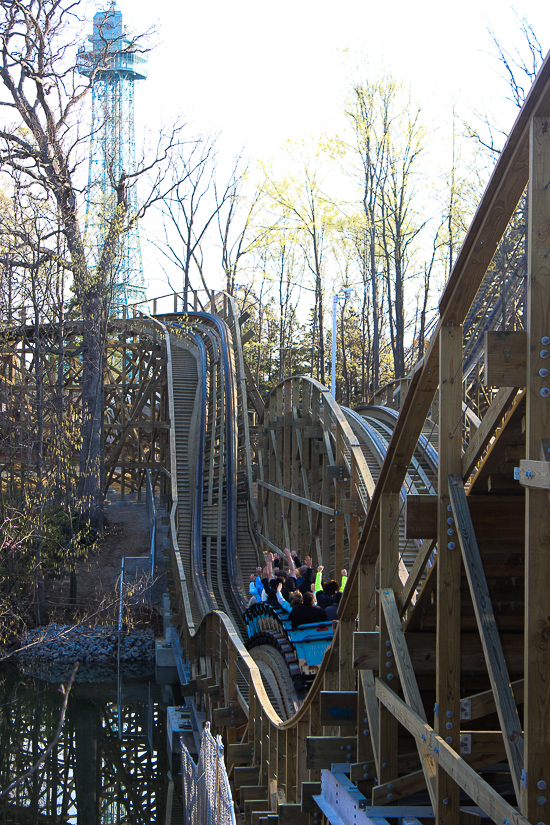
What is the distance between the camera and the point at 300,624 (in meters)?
7.84

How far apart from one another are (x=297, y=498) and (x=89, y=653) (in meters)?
5.12

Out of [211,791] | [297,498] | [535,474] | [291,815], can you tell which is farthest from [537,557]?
[297,498]

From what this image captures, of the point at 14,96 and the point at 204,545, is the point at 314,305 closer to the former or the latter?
the point at 14,96

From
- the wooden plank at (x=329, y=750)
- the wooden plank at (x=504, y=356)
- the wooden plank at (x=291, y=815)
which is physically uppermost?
the wooden plank at (x=504, y=356)

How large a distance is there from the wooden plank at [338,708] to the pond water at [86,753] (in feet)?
20.2

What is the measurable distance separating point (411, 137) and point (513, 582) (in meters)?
20.5

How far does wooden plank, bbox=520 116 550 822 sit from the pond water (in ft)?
27.3

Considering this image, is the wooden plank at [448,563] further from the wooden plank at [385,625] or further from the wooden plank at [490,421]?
the wooden plank at [385,625]

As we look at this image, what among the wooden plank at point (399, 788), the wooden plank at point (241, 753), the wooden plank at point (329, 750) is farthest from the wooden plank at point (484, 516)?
the wooden plank at point (241, 753)

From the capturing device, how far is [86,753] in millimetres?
11727

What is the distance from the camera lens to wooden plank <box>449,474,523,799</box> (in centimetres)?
286

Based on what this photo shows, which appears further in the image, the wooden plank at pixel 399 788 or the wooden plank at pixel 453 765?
the wooden plank at pixel 399 788

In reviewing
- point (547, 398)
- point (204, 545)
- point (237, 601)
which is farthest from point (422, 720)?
point (204, 545)

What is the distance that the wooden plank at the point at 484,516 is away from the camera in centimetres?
361
